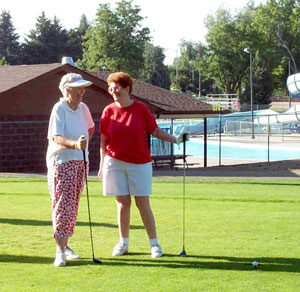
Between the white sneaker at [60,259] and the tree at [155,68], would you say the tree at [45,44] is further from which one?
the white sneaker at [60,259]

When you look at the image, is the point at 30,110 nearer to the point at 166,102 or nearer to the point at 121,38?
the point at 166,102

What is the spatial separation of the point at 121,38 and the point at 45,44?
30074 mm

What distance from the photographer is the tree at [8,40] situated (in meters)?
98.4

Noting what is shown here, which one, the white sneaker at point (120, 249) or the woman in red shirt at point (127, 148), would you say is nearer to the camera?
the woman in red shirt at point (127, 148)

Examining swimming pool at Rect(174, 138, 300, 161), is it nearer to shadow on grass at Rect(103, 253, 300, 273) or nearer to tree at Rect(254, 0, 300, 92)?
shadow on grass at Rect(103, 253, 300, 273)

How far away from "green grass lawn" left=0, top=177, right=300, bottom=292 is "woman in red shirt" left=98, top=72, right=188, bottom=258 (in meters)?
0.60

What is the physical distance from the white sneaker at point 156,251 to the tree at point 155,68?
93908 millimetres

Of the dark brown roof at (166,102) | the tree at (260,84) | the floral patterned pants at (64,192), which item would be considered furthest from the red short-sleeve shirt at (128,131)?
the tree at (260,84)

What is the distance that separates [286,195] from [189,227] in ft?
19.4

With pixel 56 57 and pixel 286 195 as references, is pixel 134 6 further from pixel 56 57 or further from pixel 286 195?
pixel 286 195

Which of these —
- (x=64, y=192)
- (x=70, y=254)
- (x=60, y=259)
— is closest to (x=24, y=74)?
(x=70, y=254)

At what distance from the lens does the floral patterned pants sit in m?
7.82

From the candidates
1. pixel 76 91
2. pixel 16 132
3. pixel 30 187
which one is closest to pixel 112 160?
pixel 76 91

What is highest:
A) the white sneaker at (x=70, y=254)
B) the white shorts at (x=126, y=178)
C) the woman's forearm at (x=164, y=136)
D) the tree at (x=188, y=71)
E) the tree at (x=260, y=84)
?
the tree at (x=188, y=71)
